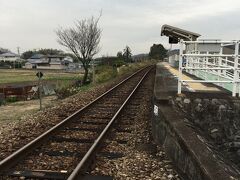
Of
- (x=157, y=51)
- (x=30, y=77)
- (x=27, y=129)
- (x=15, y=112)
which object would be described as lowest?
(x=30, y=77)

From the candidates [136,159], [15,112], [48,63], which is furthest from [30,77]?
[136,159]

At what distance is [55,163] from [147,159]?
1.69 meters

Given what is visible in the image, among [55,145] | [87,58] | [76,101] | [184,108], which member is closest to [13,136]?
[55,145]

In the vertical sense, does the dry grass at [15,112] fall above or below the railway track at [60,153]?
below

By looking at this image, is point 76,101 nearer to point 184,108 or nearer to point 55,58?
point 184,108

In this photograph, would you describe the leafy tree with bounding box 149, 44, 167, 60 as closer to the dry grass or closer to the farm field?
the farm field

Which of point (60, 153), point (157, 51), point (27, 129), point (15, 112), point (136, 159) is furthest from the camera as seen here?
point (157, 51)

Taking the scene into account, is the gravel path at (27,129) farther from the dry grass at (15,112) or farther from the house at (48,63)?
the house at (48,63)

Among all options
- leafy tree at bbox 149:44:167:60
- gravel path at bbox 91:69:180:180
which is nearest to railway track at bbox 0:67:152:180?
gravel path at bbox 91:69:180:180

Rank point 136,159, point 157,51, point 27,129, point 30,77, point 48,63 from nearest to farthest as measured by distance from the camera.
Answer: point 136,159
point 27,129
point 30,77
point 48,63
point 157,51

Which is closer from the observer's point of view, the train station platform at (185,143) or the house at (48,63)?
the train station platform at (185,143)

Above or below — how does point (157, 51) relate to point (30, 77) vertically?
above

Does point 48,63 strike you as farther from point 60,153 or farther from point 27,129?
point 60,153

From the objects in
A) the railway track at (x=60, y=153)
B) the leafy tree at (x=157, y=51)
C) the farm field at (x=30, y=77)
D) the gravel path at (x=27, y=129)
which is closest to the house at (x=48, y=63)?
the leafy tree at (x=157, y=51)
